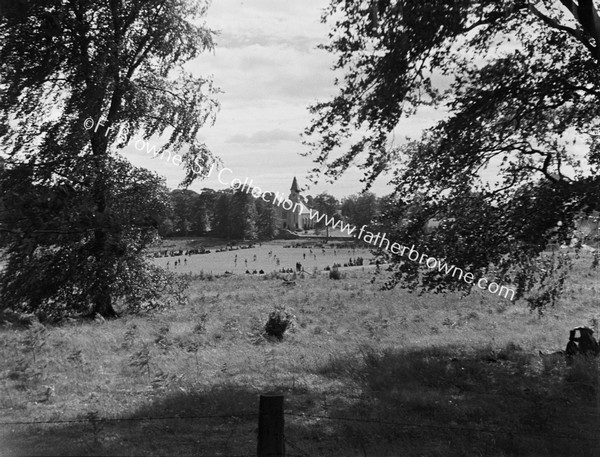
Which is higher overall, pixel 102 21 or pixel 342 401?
pixel 102 21

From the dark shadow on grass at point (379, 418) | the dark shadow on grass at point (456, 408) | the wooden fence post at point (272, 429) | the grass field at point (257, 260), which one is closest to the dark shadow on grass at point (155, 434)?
the dark shadow on grass at point (379, 418)

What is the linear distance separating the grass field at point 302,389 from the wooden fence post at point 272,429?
64.3 inches

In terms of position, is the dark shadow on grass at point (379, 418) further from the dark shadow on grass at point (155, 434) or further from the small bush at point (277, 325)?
the small bush at point (277, 325)

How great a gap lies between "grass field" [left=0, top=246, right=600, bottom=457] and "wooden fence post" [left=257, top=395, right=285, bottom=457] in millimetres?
1633

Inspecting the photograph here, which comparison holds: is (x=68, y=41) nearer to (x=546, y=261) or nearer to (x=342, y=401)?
(x=342, y=401)

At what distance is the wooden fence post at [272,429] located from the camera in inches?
182

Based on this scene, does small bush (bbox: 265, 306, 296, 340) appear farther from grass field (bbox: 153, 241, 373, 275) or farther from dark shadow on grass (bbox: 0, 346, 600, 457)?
grass field (bbox: 153, 241, 373, 275)

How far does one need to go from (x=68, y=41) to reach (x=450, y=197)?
43.5 ft

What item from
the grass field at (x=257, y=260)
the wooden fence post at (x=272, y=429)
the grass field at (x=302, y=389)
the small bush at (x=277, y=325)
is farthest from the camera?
the grass field at (x=257, y=260)

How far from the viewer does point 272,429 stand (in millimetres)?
4621

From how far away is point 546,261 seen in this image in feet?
39.7

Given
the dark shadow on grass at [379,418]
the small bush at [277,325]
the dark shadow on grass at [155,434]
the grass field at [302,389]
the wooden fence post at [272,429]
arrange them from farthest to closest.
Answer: the small bush at [277,325] < the grass field at [302,389] < the dark shadow on grass at [379,418] < the dark shadow on grass at [155,434] < the wooden fence post at [272,429]

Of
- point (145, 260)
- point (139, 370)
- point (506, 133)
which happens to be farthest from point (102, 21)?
point (506, 133)

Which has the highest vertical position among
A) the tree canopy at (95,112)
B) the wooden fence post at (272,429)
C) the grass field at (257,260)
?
the tree canopy at (95,112)
